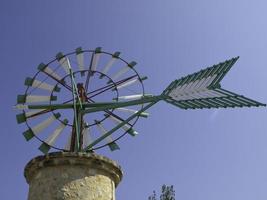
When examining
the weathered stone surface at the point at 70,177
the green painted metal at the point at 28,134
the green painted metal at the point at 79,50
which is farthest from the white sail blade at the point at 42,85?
the weathered stone surface at the point at 70,177

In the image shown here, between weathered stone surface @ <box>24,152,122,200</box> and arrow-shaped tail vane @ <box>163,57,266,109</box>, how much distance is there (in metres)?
1.91

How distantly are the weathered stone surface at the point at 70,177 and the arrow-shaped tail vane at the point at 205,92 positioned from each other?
1909 millimetres

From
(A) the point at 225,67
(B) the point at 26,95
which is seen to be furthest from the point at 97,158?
(B) the point at 26,95

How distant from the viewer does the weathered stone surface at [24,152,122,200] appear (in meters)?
6.38

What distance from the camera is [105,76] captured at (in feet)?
33.9

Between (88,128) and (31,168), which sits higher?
(88,128)

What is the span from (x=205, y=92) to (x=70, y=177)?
290 centimetres

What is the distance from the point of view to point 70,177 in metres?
6.48

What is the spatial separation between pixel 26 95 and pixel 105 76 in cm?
210

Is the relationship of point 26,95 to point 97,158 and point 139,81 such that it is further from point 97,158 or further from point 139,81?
point 97,158

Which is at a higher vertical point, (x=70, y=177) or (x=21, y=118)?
(x=21, y=118)

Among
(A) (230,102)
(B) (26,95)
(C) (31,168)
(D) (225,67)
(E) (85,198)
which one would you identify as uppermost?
(B) (26,95)

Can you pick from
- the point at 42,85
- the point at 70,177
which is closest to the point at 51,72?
the point at 42,85

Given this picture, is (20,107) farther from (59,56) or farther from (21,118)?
(59,56)
